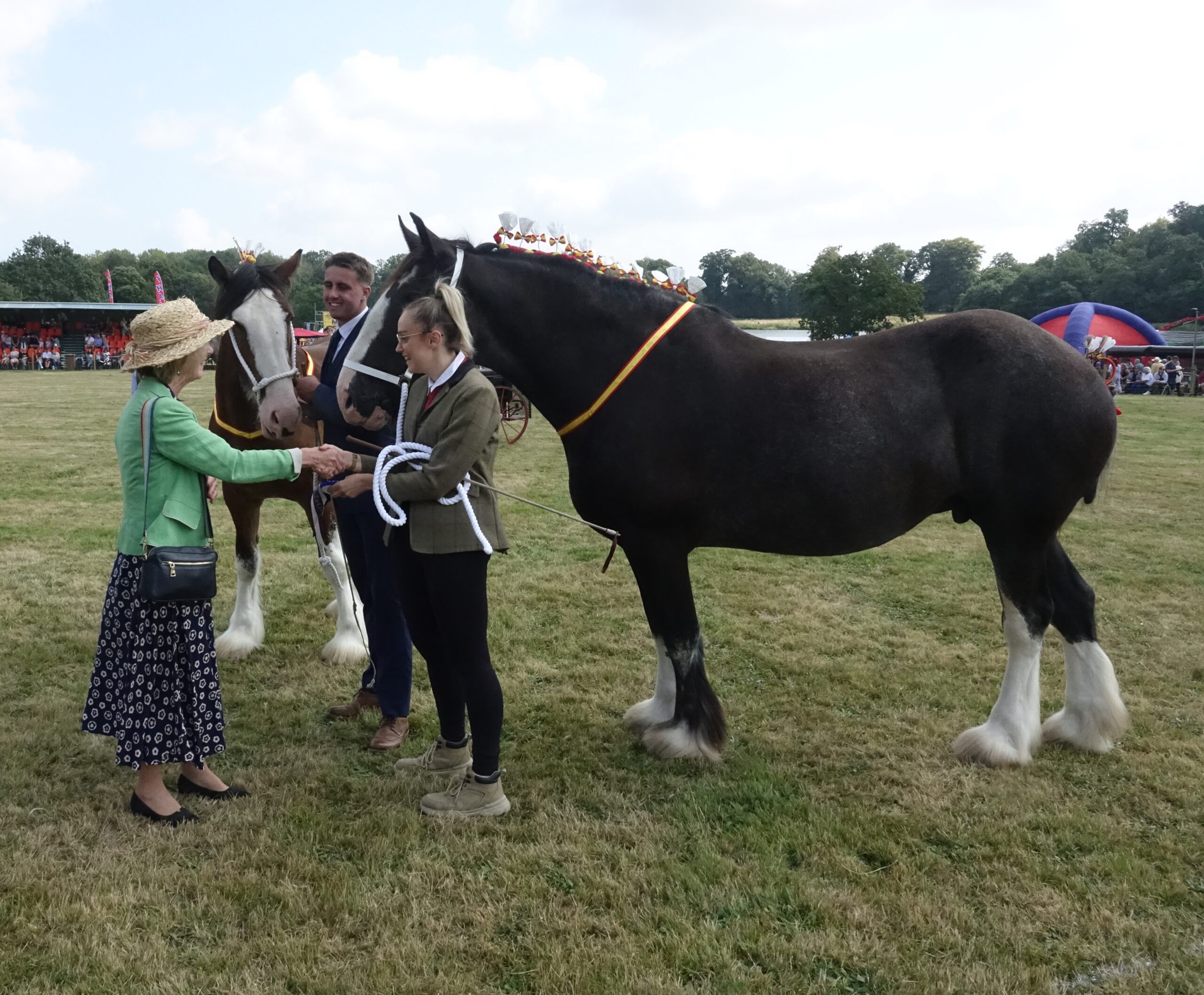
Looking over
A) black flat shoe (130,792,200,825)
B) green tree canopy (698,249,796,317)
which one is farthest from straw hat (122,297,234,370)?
green tree canopy (698,249,796,317)

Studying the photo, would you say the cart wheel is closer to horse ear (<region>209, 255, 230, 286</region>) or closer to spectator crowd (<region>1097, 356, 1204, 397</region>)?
horse ear (<region>209, 255, 230, 286</region>)

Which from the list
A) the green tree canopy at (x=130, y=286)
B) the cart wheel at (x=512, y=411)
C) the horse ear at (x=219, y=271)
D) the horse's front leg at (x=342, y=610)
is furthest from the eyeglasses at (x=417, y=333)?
the green tree canopy at (x=130, y=286)

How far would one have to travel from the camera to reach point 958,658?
488 centimetres

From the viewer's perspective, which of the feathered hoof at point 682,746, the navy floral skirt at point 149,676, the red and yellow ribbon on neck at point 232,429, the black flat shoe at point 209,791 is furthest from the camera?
the red and yellow ribbon on neck at point 232,429

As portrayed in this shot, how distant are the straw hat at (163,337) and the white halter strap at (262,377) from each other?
3.05 ft

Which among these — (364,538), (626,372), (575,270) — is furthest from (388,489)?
(575,270)

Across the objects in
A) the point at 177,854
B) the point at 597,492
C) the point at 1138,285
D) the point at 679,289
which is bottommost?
the point at 177,854

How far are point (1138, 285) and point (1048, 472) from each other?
206ft

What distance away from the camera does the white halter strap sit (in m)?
3.93

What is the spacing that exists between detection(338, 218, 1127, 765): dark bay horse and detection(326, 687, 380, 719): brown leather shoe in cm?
161

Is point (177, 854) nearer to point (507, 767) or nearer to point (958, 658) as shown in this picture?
point (507, 767)

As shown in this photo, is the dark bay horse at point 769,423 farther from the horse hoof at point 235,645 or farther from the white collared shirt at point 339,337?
the horse hoof at point 235,645

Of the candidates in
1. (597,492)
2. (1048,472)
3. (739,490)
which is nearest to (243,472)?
(597,492)

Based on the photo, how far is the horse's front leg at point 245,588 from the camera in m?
4.91
